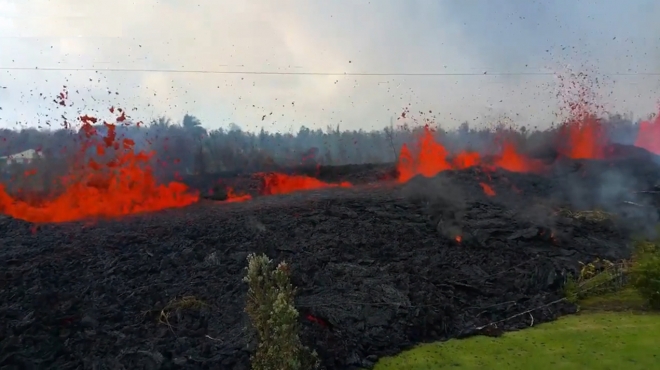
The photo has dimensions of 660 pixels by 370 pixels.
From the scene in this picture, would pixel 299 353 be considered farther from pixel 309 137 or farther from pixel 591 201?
pixel 309 137

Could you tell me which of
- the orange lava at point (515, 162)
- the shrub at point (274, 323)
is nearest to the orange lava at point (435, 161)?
the orange lava at point (515, 162)

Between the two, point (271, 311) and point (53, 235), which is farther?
point (53, 235)

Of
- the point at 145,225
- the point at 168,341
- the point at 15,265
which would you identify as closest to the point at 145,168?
the point at 145,225

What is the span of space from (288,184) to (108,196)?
26.8 feet

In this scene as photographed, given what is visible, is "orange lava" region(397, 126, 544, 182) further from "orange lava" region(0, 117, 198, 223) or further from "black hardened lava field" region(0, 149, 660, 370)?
"orange lava" region(0, 117, 198, 223)

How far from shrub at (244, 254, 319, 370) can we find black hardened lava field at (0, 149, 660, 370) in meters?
0.85

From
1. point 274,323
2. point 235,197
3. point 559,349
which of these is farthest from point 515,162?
point 274,323

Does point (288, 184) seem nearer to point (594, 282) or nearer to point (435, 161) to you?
point (435, 161)

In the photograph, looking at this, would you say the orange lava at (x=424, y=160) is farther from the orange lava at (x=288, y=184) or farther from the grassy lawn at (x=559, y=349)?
the grassy lawn at (x=559, y=349)

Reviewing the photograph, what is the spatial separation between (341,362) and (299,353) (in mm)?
1338

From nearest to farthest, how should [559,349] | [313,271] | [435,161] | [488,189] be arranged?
[559,349]
[313,271]
[488,189]
[435,161]

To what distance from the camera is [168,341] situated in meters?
9.97

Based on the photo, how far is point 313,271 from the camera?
495 inches

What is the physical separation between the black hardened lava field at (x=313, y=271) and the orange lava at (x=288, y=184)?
11.5 feet
